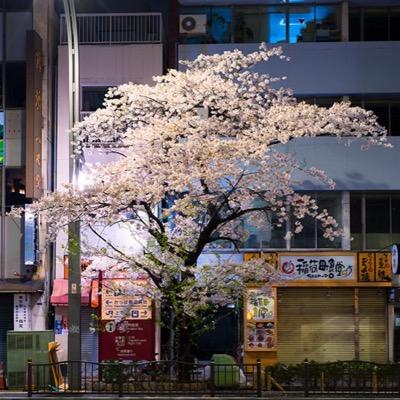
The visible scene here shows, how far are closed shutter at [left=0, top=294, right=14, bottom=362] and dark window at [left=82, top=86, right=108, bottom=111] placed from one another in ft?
24.0

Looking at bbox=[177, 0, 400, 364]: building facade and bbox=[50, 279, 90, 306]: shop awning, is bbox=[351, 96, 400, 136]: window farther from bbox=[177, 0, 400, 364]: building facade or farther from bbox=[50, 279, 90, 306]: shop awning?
bbox=[50, 279, 90, 306]: shop awning

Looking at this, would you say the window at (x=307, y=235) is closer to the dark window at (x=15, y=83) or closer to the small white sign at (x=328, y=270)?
the small white sign at (x=328, y=270)

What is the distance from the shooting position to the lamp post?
61.6ft

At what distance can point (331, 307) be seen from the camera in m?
25.9

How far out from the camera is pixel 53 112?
1050 inches

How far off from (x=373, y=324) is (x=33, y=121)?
13.7m

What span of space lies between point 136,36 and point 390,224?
1153 cm

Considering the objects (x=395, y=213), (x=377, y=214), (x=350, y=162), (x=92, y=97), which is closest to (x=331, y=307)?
(x=377, y=214)

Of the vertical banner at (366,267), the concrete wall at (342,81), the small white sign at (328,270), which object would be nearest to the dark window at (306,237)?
the small white sign at (328,270)

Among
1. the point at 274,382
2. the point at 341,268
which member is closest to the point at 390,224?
the point at 341,268

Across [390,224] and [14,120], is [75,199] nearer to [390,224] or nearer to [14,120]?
[14,120]

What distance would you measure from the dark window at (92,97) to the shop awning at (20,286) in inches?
263

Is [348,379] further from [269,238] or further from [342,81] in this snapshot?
[342,81]

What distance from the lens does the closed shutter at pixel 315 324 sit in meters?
25.8
